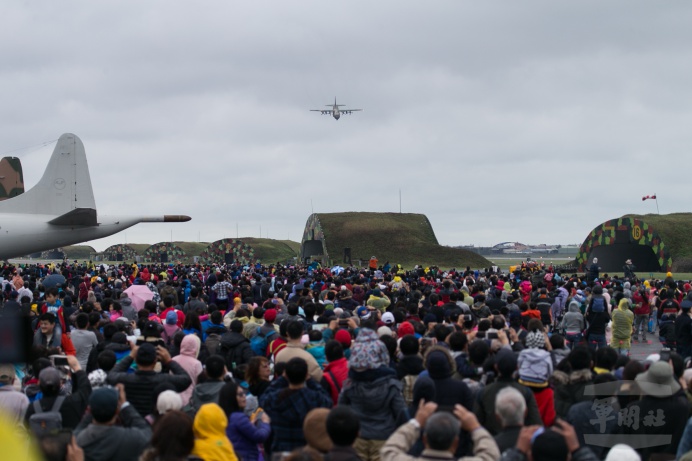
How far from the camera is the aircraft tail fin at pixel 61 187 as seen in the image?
26.7 meters

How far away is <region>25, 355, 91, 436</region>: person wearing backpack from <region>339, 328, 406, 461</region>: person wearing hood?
2367 mm

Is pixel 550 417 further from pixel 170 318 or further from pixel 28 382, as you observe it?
pixel 170 318

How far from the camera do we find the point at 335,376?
25.2ft

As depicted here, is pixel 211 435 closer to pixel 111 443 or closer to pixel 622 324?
pixel 111 443

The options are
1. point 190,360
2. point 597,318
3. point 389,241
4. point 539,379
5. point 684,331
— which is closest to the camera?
point 539,379

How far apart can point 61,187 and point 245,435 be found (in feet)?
74.7

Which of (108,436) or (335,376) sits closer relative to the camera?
(108,436)

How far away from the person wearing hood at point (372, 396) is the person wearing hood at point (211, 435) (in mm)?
1270

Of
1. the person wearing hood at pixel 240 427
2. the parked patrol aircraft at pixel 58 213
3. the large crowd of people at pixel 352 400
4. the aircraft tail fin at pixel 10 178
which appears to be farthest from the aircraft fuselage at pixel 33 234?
the person wearing hood at pixel 240 427

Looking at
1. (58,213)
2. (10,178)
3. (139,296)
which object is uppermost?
(10,178)

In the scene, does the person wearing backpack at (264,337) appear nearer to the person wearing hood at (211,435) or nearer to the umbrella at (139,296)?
the person wearing hood at (211,435)

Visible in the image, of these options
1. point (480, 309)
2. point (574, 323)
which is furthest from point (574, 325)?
point (480, 309)

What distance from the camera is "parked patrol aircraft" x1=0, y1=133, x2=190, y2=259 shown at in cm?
2545

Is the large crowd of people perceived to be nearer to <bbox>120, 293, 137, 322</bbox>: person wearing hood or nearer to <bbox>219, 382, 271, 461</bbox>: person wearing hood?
<bbox>219, 382, 271, 461</bbox>: person wearing hood
